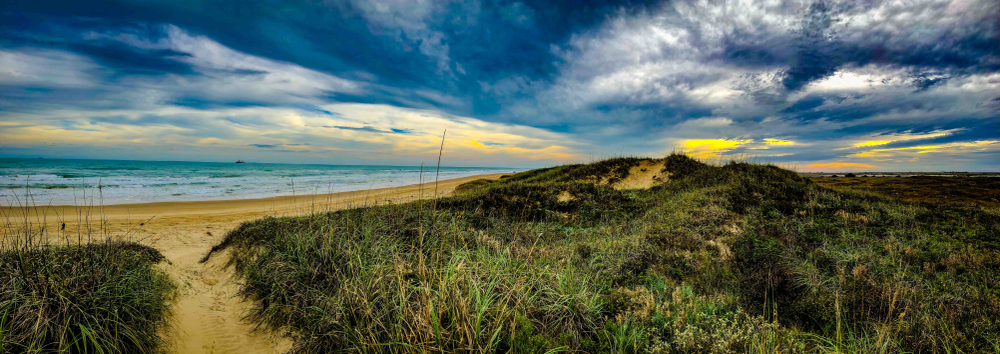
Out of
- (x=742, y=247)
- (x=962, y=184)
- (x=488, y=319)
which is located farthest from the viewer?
(x=962, y=184)

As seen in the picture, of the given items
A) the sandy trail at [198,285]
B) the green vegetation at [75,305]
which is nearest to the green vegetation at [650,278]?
the sandy trail at [198,285]

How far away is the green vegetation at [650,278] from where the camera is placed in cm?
305

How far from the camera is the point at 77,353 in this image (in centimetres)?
315

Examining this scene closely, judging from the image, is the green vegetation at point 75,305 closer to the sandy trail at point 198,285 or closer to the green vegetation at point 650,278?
the sandy trail at point 198,285

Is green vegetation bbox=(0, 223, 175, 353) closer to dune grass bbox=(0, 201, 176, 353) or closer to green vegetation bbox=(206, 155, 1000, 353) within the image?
dune grass bbox=(0, 201, 176, 353)

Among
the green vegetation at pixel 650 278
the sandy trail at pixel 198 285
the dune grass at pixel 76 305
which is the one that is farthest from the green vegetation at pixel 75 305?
the green vegetation at pixel 650 278

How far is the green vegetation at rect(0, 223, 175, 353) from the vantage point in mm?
3006

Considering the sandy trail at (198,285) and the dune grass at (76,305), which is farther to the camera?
the sandy trail at (198,285)

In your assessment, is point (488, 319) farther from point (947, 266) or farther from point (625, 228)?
point (947, 266)

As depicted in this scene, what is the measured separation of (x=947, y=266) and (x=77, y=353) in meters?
11.2

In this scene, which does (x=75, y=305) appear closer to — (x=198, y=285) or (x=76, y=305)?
(x=76, y=305)

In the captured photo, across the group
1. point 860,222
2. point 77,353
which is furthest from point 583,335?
point 860,222

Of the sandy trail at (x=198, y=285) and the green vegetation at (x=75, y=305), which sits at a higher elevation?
the green vegetation at (x=75, y=305)

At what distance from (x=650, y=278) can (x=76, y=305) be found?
6.73m
